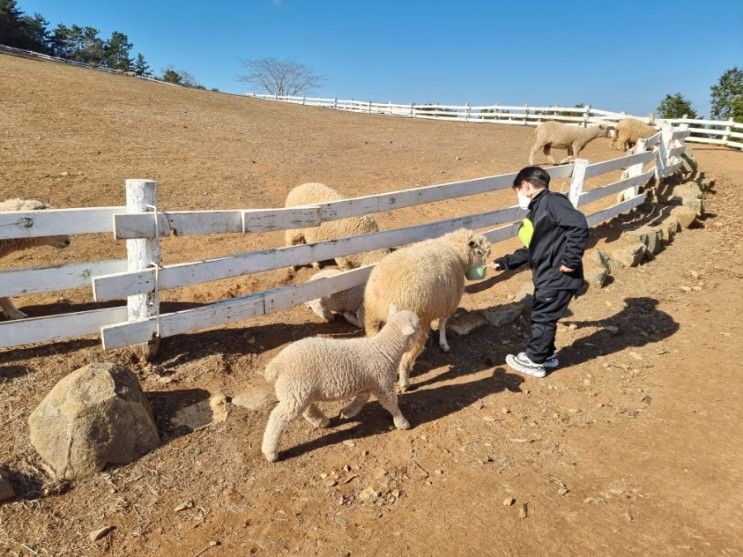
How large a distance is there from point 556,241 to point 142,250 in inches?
153

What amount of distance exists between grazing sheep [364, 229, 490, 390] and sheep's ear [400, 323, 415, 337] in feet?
1.23

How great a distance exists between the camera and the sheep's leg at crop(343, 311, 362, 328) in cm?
537

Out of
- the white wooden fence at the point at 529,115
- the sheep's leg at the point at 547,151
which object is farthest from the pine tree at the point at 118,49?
the sheep's leg at the point at 547,151

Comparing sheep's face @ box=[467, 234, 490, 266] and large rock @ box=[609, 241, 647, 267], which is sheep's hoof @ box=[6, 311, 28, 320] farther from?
large rock @ box=[609, 241, 647, 267]

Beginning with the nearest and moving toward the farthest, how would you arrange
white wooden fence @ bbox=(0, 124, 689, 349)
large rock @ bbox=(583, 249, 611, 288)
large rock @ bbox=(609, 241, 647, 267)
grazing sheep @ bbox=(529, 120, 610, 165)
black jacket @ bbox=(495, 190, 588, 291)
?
white wooden fence @ bbox=(0, 124, 689, 349), black jacket @ bbox=(495, 190, 588, 291), large rock @ bbox=(583, 249, 611, 288), large rock @ bbox=(609, 241, 647, 267), grazing sheep @ bbox=(529, 120, 610, 165)

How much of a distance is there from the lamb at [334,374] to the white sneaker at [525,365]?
1538mm

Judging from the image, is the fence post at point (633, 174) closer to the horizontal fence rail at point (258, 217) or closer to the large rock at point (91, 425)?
the horizontal fence rail at point (258, 217)

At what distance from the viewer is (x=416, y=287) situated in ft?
14.5

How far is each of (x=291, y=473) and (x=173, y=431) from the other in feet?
3.39

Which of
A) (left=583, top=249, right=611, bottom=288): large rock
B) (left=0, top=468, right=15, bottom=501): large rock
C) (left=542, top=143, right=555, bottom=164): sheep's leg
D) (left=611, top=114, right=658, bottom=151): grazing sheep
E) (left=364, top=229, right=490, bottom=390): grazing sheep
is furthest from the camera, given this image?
(left=611, top=114, right=658, bottom=151): grazing sheep

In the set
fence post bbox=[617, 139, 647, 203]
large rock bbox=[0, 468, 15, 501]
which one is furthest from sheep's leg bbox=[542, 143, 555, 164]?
large rock bbox=[0, 468, 15, 501]

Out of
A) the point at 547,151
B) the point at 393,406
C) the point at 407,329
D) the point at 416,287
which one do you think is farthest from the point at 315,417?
the point at 547,151

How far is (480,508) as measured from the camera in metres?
3.05

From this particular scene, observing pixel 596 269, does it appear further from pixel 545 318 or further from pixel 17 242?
pixel 17 242
